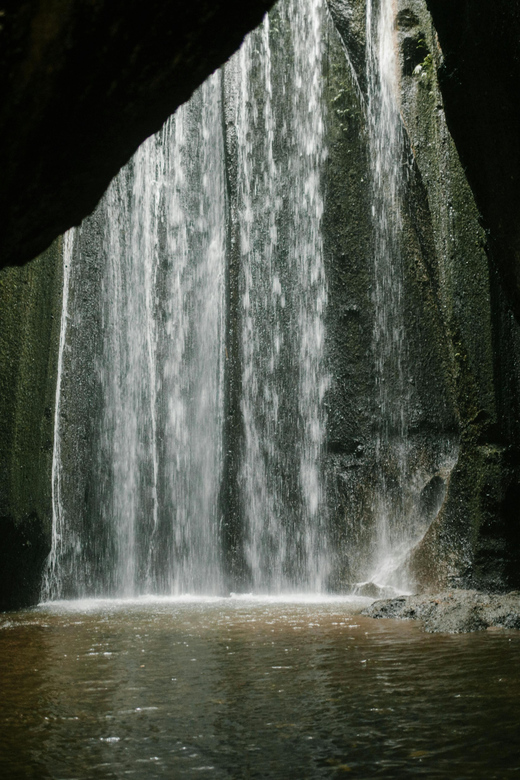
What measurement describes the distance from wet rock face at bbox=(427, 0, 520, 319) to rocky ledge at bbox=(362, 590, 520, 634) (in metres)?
1.88

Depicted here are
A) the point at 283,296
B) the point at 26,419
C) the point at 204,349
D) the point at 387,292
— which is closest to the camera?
the point at 26,419

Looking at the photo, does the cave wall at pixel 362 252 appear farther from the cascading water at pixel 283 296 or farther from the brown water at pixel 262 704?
the brown water at pixel 262 704

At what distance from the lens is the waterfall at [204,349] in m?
9.31

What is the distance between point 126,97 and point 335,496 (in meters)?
7.17

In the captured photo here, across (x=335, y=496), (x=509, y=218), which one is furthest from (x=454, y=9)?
(x=335, y=496)

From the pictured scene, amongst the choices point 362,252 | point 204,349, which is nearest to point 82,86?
point 362,252

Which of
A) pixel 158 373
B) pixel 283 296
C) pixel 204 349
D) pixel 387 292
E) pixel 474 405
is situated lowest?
pixel 474 405

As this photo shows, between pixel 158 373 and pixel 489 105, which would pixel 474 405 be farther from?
pixel 158 373

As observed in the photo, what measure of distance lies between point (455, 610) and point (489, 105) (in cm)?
310

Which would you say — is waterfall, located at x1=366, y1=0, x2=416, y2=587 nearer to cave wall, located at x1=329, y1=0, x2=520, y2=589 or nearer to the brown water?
cave wall, located at x1=329, y1=0, x2=520, y2=589

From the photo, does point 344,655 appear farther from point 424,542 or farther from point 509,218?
point 424,542

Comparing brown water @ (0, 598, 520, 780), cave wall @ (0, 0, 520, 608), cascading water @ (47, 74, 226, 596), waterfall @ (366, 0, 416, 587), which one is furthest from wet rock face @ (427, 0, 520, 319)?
cascading water @ (47, 74, 226, 596)

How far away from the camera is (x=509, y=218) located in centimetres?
421

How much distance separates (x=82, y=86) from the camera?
1.94m
